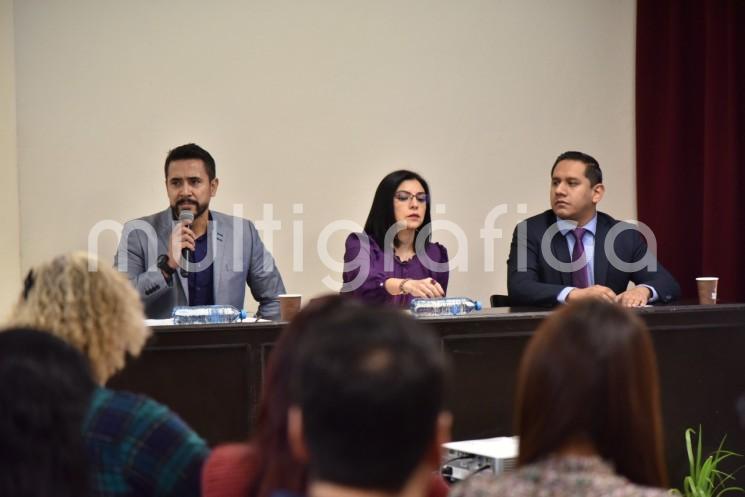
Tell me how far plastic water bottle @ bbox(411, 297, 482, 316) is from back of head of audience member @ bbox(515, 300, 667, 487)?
8.10ft

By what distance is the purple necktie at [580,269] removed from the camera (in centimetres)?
454

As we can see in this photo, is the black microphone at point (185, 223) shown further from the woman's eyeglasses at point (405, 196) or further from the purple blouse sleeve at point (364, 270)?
the woman's eyeglasses at point (405, 196)

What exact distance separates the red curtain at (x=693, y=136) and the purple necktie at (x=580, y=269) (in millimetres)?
1260

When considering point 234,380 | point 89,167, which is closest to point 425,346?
point 234,380

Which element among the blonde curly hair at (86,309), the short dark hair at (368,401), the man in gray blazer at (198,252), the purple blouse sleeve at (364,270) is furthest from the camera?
the purple blouse sleeve at (364,270)

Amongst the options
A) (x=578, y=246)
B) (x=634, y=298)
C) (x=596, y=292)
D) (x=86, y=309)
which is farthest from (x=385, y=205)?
(x=86, y=309)

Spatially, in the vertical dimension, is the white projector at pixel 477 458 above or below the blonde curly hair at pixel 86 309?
below

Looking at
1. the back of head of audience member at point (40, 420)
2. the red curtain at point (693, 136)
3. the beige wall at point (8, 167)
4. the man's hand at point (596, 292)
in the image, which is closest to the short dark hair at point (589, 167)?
the man's hand at point (596, 292)

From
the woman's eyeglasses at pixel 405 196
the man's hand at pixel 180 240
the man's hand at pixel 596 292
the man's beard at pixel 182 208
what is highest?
the woman's eyeglasses at pixel 405 196

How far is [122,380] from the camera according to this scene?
365cm

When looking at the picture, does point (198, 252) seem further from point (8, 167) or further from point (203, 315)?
point (8, 167)

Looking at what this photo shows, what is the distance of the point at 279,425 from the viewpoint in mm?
1389

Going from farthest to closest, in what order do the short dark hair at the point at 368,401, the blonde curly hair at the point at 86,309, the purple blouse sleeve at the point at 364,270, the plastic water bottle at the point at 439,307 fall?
the purple blouse sleeve at the point at 364,270 → the plastic water bottle at the point at 439,307 → the blonde curly hair at the point at 86,309 → the short dark hair at the point at 368,401

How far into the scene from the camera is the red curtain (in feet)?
18.1
